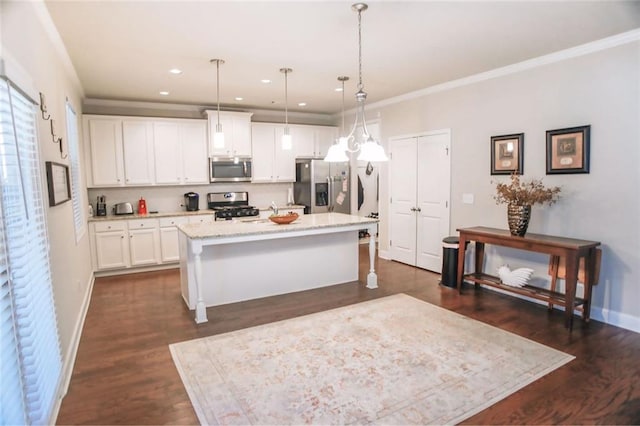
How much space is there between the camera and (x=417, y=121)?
5566 millimetres

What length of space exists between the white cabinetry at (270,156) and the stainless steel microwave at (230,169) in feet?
0.58

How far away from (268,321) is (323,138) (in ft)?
14.7

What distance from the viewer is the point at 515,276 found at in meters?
3.99

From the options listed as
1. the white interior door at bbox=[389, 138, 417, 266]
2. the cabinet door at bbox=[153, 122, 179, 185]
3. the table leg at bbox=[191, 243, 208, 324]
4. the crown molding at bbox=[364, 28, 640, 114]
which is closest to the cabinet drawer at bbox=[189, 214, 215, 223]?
the cabinet door at bbox=[153, 122, 179, 185]

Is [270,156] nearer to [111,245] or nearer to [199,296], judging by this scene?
[111,245]

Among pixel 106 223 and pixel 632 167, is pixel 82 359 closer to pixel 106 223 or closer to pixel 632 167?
pixel 106 223

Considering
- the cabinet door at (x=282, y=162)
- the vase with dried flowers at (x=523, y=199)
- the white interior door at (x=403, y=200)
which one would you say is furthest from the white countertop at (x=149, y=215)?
the vase with dried flowers at (x=523, y=199)

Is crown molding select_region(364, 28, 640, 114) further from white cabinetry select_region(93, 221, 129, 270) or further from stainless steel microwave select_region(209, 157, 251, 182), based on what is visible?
white cabinetry select_region(93, 221, 129, 270)

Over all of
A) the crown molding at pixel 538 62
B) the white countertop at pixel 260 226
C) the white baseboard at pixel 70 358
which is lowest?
the white baseboard at pixel 70 358

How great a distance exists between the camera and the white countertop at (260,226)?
12.5 feet

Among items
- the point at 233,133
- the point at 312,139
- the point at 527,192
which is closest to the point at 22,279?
the point at 527,192

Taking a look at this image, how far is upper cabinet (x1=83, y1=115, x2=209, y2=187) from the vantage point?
220 inches

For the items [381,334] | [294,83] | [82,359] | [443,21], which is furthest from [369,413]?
[294,83]

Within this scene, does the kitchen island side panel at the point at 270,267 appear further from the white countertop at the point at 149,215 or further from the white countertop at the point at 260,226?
the white countertop at the point at 149,215
